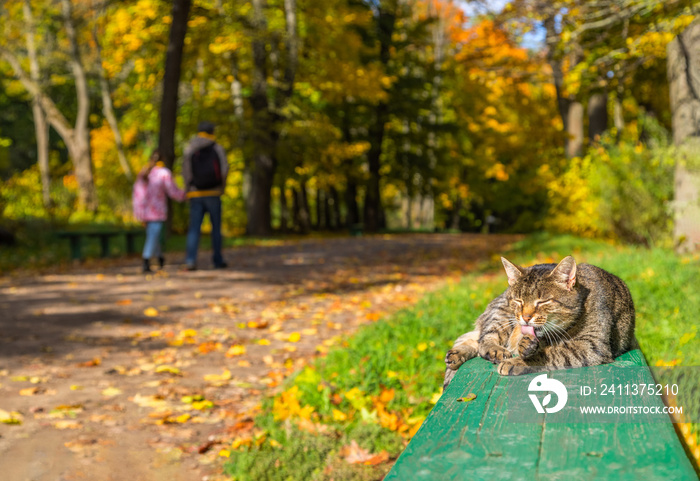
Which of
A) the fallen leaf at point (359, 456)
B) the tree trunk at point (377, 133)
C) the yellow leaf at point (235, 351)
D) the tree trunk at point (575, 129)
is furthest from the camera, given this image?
the tree trunk at point (377, 133)

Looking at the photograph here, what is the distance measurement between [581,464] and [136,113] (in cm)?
2907

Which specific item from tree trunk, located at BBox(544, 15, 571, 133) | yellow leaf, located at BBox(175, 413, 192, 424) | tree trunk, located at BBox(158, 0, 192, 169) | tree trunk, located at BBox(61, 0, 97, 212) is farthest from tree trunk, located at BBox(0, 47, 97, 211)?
yellow leaf, located at BBox(175, 413, 192, 424)

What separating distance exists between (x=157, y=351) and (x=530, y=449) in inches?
213

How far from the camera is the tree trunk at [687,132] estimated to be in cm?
991

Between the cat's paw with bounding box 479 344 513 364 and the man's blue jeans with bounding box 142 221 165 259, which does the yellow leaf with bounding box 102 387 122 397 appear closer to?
the cat's paw with bounding box 479 344 513 364

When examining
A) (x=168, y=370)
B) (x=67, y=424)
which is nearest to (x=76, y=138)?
(x=168, y=370)

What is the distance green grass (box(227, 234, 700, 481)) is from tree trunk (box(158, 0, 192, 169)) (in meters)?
10.5

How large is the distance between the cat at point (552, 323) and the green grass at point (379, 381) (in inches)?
51.2

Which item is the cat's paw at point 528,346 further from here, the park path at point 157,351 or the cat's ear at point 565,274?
the park path at point 157,351

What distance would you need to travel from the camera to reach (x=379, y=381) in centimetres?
520

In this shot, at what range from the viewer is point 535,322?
2930 mm

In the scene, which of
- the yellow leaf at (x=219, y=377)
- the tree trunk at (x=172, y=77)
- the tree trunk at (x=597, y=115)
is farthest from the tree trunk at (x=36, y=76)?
the yellow leaf at (x=219, y=377)

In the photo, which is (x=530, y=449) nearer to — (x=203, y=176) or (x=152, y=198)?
(x=203, y=176)

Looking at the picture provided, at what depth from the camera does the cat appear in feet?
9.66
